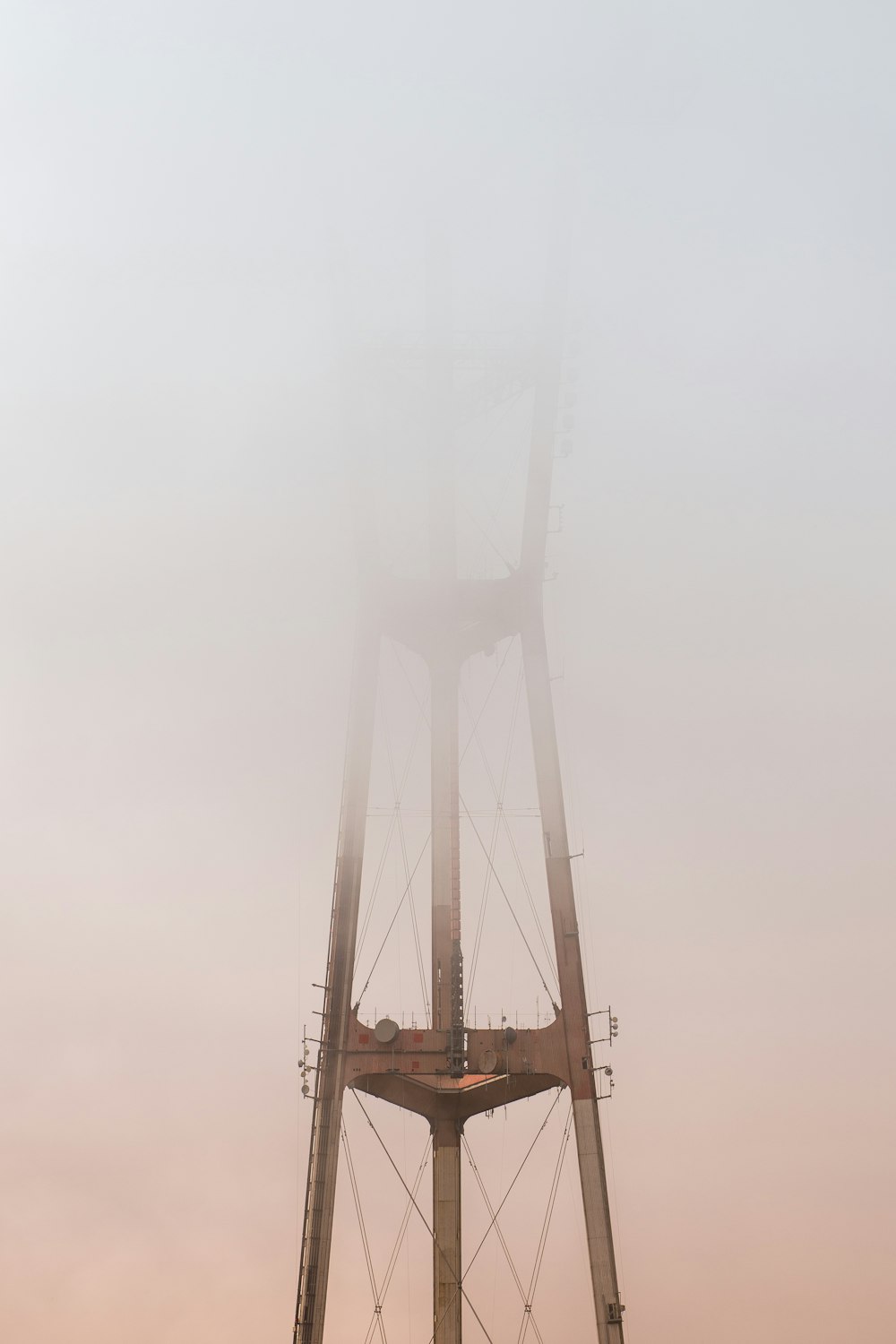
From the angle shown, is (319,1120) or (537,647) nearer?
(319,1120)

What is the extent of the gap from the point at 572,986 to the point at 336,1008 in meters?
4.82

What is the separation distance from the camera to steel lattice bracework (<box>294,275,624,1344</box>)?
2634 centimetres

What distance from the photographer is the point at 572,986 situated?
2791cm

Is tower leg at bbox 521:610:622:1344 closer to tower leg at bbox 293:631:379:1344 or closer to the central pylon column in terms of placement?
the central pylon column

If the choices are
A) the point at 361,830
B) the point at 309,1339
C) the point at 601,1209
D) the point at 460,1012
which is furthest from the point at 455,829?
the point at 309,1339

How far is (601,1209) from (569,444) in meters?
16.1

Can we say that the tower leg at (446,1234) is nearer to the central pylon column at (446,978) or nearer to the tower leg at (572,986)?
the central pylon column at (446,978)

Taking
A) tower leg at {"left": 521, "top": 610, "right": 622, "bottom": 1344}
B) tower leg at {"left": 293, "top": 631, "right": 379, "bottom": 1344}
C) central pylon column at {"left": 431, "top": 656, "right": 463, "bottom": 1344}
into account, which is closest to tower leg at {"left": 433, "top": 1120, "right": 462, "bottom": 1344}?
central pylon column at {"left": 431, "top": 656, "right": 463, "bottom": 1344}

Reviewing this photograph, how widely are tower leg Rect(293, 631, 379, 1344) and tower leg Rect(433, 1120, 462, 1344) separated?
265 cm

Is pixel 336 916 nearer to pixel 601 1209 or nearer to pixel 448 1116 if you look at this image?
pixel 448 1116

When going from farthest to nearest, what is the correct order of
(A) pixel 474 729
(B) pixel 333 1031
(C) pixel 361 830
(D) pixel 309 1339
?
(A) pixel 474 729, (C) pixel 361 830, (B) pixel 333 1031, (D) pixel 309 1339

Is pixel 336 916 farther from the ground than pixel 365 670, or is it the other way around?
pixel 365 670

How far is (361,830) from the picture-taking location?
29.4m

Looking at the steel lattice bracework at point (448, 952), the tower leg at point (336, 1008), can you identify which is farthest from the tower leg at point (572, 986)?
the tower leg at point (336, 1008)
